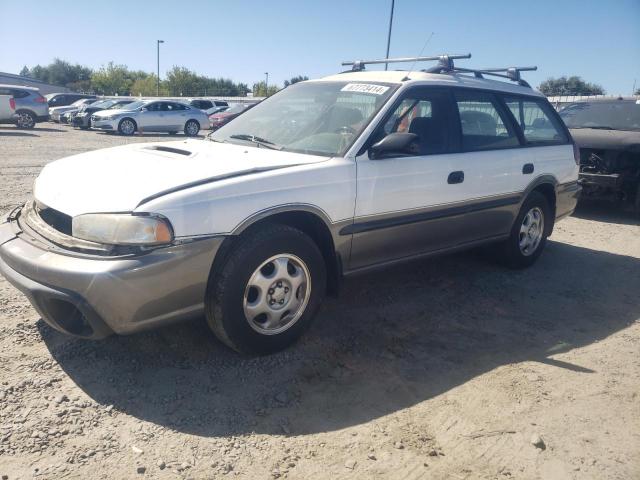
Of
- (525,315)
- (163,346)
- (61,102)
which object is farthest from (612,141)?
(61,102)

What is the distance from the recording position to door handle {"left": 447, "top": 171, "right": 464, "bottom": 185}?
4096 mm

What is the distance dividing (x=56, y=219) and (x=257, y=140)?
1457 millimetres

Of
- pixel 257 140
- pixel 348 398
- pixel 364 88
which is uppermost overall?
pixel 364 88

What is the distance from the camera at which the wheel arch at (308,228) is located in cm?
292

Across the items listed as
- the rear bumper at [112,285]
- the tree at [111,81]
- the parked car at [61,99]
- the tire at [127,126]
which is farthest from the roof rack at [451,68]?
the tree at [111,81]

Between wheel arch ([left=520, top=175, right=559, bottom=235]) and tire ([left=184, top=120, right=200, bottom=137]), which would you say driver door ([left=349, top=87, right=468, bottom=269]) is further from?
tire ([left=184, top=120, right=200, bottom=137])

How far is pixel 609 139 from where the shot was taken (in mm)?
7953

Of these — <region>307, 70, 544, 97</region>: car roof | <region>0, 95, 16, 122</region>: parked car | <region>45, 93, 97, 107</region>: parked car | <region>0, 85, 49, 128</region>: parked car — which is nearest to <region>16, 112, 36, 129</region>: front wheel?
<region>0, 85, 49, 128</region>: parked car

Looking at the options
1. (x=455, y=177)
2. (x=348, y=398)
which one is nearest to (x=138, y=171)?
(x=348, y=398)

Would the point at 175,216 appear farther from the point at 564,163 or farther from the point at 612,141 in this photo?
the point at 612,141

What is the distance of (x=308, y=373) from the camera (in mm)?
3131

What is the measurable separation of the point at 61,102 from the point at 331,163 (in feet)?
100

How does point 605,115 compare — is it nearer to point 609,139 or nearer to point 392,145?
point 609,139

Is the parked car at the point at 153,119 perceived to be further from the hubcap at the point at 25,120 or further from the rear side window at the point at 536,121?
the rear side window at the point at 536,121
